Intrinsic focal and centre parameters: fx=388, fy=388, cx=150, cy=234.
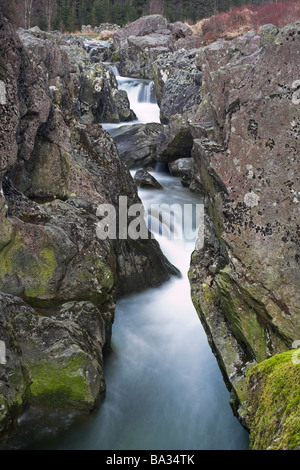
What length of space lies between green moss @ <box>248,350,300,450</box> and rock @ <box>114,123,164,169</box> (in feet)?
46.6

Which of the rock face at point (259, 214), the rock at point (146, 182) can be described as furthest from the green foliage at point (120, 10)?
the rock face at point (259, 214)

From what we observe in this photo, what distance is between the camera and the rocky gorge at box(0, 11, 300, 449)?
16.2ft

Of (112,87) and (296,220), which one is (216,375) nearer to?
(296,220)

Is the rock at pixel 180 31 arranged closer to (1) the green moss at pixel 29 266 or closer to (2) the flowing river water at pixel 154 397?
(2) the flowing river water at pixel 154 397

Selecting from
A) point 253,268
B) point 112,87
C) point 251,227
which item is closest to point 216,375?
point 253,268

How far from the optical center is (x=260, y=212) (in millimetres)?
5168

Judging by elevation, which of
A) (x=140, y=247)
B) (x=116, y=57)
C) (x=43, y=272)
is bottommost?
(x=140, y=247)

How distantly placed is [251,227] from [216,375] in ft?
9.49

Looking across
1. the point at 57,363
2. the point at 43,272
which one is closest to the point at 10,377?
the point at 57,363

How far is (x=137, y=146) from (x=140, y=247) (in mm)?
10443

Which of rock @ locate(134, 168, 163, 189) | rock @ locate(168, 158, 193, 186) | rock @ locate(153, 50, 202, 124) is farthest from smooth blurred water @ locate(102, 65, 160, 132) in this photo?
rock @ locate(134, 168, 163, 189)

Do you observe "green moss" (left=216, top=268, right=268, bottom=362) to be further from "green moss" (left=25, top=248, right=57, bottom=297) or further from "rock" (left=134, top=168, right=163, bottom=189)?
"rock" (left=134, top=168, right=163, bottom=189)

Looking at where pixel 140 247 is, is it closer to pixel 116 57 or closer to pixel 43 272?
pixel 43 272

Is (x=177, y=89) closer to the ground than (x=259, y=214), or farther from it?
farther from it
